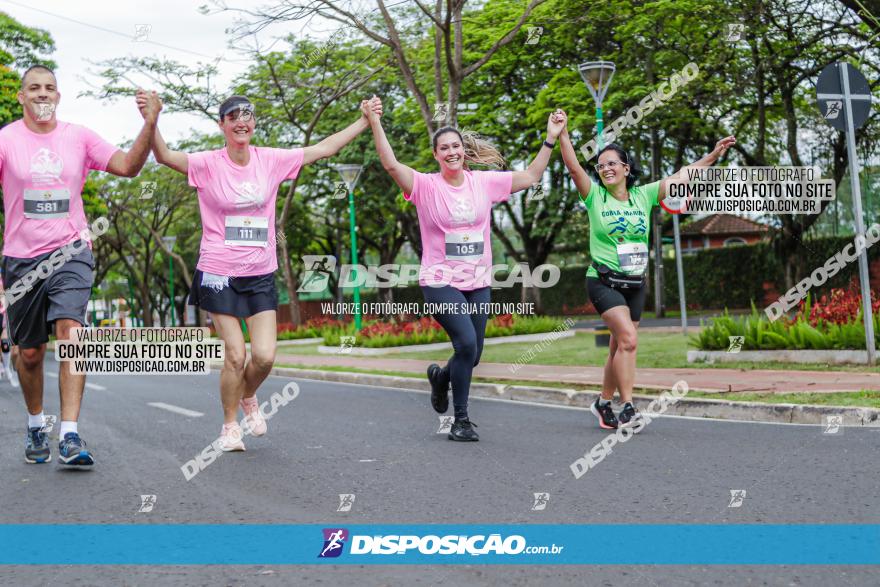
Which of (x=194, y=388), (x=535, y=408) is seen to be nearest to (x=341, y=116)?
(x=194, y=388)

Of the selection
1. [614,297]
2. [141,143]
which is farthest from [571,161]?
[141,143]

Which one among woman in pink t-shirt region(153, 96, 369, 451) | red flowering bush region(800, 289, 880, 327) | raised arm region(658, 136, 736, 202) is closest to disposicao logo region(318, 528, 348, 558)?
woman in pink t-shirt region(153, 96, 369, 451)

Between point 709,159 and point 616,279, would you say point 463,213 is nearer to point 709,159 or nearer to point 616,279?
point 616,279

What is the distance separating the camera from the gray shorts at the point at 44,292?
5.58m

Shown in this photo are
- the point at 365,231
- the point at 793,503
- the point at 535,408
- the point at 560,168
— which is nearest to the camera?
the point at 793,503

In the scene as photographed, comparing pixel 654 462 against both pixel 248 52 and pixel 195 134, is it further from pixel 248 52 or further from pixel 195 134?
pixel 195 134

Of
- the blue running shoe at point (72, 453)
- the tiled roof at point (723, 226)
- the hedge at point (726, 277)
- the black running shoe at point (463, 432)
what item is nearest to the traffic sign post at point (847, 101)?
the black running shoe at point (463, 432)

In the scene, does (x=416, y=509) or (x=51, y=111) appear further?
(x=51, y=111)

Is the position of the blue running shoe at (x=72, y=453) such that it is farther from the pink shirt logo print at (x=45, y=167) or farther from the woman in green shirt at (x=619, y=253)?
the woman in green shirt at (x=619, y=253)

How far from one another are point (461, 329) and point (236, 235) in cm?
170

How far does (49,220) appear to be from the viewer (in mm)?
5609

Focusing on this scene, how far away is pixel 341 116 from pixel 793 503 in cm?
3175

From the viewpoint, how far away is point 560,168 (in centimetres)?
3375

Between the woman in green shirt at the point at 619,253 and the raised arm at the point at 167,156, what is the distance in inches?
108
